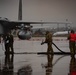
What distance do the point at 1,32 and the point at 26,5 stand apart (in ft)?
26.4

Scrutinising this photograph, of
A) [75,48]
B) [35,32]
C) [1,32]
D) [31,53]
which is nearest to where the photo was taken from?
[1,32]

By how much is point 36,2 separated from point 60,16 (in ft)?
8.30

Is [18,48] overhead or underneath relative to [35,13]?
underneath

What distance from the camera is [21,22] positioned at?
1989cm

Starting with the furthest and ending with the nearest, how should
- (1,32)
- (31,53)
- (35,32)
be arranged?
(35,32) → (31,53) → (1,32)

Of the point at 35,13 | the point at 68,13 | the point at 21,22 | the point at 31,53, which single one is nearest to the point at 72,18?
the point at 68,13

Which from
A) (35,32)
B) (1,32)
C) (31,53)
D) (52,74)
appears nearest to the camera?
(52,74)

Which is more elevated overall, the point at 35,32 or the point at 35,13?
the point at 35,13

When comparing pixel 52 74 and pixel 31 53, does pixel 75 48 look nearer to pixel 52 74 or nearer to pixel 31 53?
pixel 31 53

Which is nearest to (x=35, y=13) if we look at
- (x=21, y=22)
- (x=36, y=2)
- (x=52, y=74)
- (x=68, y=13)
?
(x=36, y=2)

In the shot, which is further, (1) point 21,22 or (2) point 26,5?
(2) point 26,5

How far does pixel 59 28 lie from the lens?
2562 centimetres

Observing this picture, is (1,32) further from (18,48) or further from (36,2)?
(36,2)

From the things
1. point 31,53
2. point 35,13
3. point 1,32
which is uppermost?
point 35,13
